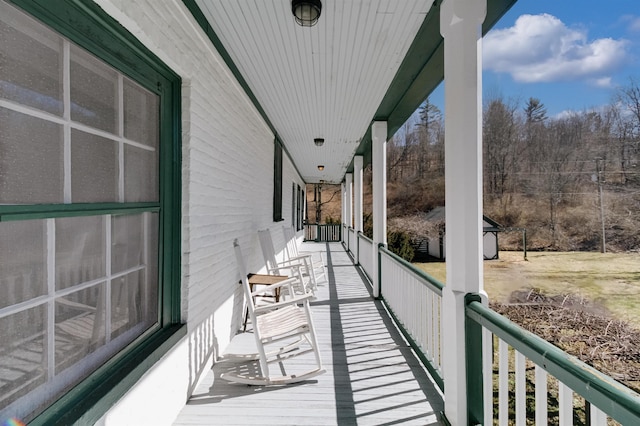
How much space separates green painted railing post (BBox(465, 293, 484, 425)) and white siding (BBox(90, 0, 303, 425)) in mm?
1668

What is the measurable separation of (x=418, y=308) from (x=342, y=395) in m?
1.06

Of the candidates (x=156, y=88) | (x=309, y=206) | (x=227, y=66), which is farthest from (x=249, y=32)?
(x=309, y=206)

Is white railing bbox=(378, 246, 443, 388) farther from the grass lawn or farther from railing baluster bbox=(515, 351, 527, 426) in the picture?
the grass lawn

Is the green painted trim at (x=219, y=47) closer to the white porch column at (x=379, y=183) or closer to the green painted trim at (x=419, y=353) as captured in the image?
the white porch column at (x=379, y=183)

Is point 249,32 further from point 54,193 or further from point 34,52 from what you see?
point 54,193

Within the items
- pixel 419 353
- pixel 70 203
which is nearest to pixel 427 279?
pixel 419 353

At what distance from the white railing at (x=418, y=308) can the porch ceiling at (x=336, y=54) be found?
71.9 inches

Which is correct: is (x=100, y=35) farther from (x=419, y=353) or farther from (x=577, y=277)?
(x=577, y=277)

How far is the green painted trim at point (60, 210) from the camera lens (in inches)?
42.9

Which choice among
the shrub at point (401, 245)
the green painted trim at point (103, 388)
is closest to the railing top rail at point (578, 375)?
the green painted trim at point (103, 388)

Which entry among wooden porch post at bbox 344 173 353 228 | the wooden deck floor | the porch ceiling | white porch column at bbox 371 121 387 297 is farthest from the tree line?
wooden porch post at bbox 344 173 353 228

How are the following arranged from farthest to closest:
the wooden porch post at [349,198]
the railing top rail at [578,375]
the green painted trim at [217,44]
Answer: the wooden porch post at [349,198] → the green painted trim at [217,44] → the railing top rail at [578,375]

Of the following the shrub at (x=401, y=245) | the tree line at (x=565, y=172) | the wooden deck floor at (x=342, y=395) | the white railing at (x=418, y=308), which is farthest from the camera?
the shrub at (x=401, y=245)

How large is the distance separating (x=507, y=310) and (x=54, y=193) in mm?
6085
